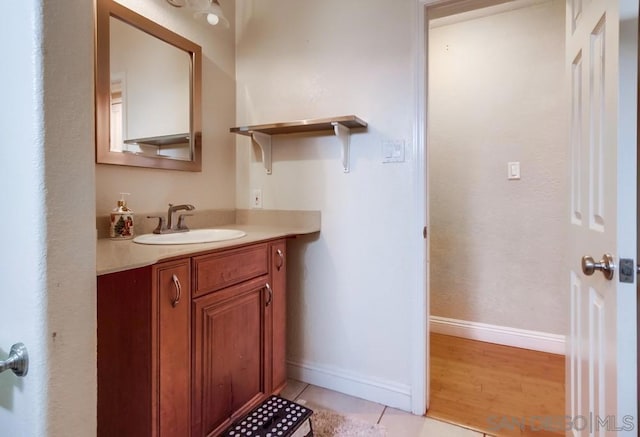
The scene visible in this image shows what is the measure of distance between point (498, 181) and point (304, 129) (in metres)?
1.48

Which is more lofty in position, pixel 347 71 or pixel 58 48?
pixel 347 71

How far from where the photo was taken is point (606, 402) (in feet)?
2.92

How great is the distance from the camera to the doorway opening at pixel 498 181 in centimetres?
224

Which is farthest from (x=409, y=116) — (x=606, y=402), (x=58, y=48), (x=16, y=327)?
(x=16, y=327)

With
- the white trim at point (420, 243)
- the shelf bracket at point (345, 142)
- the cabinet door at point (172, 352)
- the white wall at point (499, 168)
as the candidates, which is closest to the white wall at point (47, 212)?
the cabinet door at point (172, 352)

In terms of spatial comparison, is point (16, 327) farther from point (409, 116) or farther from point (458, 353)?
point (458, 353)

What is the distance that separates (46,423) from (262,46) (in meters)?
1.99

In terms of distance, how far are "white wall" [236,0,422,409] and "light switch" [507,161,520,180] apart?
3.74ft

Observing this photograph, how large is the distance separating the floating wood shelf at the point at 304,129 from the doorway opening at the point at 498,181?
0.63 metres

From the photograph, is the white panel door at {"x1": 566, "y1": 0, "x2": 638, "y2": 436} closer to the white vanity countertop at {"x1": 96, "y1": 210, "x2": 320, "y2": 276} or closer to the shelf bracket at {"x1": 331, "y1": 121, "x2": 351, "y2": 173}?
the shelf bracket at {"x1": 331, "y1": 121, "x2": 351, "y2": 173}

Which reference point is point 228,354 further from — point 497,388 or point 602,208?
point 497,388

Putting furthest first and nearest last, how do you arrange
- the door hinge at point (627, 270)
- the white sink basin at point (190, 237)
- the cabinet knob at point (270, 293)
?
the cabinet knob at point (270, 293) → the white sink basin at point (190, 237) → the door hinge at point (627, 270)

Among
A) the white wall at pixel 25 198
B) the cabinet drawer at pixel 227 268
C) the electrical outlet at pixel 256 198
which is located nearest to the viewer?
the white wall at pixel 25 198

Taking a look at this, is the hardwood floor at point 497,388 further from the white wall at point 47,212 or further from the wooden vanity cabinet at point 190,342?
the white wall at point 47,212
